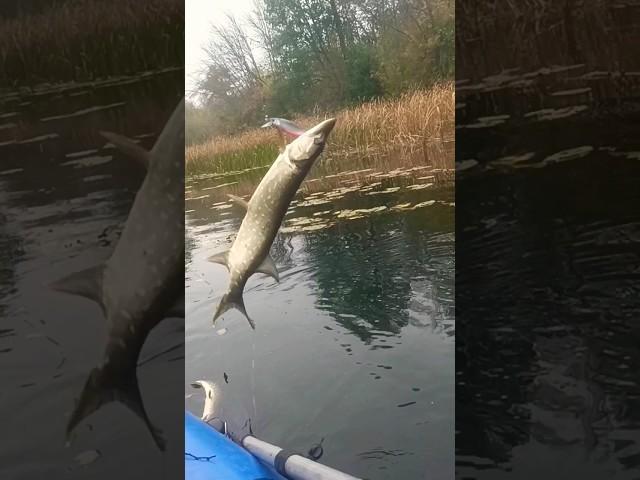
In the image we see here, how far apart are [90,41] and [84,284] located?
0.54 m

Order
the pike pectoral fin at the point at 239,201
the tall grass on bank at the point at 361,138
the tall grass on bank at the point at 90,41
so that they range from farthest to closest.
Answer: the pike pectoral fin at the point at 239,201 → the tall grass on bank at the point at 361,138 → the tall grass on bank at the point at 90,41

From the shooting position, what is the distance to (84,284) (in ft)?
4.66

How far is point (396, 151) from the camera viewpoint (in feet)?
5.90

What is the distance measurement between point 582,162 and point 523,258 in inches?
10.6

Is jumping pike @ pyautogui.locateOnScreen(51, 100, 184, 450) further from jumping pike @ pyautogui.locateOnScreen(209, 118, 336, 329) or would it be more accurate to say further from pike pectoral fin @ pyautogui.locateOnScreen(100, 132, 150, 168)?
jumping pike @ pyautogui.locateOnScreen(209, 118, 336, 329)

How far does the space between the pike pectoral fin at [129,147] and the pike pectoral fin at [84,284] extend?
10.2 inches

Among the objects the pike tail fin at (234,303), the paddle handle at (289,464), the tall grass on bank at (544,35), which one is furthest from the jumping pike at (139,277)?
the tall grass on bank at (544,35)

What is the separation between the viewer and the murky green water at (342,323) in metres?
1.72

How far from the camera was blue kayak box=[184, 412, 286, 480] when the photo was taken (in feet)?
5.70

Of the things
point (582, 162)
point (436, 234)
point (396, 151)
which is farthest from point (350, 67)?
point (582, 162)

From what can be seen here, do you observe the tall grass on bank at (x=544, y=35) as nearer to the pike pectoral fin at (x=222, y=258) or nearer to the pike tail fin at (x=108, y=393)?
the pike pectoral fin at (x=222, y=258)

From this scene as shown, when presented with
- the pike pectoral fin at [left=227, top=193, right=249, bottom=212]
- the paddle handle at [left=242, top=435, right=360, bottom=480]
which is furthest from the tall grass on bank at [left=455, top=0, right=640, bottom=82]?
the paddle handle at [left=242, top=435, right=360, bottom=480]

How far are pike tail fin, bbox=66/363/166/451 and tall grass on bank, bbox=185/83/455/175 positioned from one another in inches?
22.6

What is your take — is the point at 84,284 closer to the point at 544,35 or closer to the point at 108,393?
the point at 108,393
